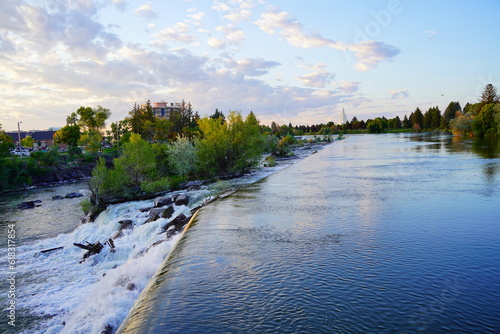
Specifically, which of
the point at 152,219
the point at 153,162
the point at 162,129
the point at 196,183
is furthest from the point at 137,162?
the point at 162,129

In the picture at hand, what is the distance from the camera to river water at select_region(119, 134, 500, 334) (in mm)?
7793

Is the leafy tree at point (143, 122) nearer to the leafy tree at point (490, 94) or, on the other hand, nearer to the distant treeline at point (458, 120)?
the distant treeline at point (458, 120)

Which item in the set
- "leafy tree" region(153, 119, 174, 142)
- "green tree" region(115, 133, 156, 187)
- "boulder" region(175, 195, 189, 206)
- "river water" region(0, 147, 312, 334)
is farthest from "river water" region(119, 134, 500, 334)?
"leafy tree" region(153, 119, 174, 142)

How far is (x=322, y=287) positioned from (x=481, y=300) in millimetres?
3802

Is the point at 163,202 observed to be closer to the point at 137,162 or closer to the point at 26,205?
the point at 137,162

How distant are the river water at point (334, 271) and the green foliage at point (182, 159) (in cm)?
1693

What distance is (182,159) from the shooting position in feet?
119

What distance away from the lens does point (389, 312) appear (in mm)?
8023

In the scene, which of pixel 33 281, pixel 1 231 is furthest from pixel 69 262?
pixel 1 231

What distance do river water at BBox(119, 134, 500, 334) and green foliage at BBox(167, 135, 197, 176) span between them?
1693 cm

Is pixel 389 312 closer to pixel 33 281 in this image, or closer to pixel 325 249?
pixel 325 249

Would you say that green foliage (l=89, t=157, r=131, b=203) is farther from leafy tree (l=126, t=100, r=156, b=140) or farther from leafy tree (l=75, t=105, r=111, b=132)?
leafy tree (l=75, t=105, r=111, b=132)

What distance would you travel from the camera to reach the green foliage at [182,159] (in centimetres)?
3603

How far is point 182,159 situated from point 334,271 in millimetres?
27873
